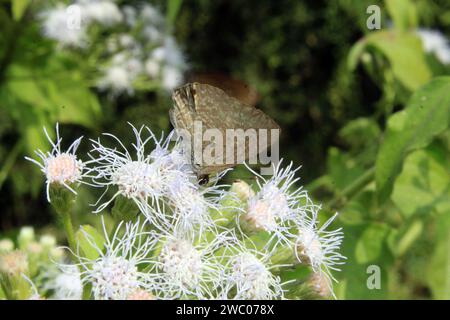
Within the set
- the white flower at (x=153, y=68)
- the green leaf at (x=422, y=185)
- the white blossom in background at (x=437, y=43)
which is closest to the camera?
the green leaf at (x=422, y=185)

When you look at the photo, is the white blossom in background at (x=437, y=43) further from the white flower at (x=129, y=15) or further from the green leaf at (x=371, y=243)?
the green leaf at (x=371, y=243)

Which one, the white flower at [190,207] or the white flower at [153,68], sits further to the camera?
the white flower at [153,68]

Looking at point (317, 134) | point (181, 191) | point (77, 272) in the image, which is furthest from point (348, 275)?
point (317, 134)

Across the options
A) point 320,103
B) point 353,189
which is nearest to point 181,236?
point 353,189

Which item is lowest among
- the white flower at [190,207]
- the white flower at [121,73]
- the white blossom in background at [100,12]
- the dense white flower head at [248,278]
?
the dense white flower head at [248,278]

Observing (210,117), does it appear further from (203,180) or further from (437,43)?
(437,43)

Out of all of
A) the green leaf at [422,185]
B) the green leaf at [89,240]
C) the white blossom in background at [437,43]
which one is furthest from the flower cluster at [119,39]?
the green leaf at [89,240]

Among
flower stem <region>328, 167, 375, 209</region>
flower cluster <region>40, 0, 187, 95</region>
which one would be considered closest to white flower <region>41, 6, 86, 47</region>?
flower cluster <region>40, 0, 187, 95</region>
